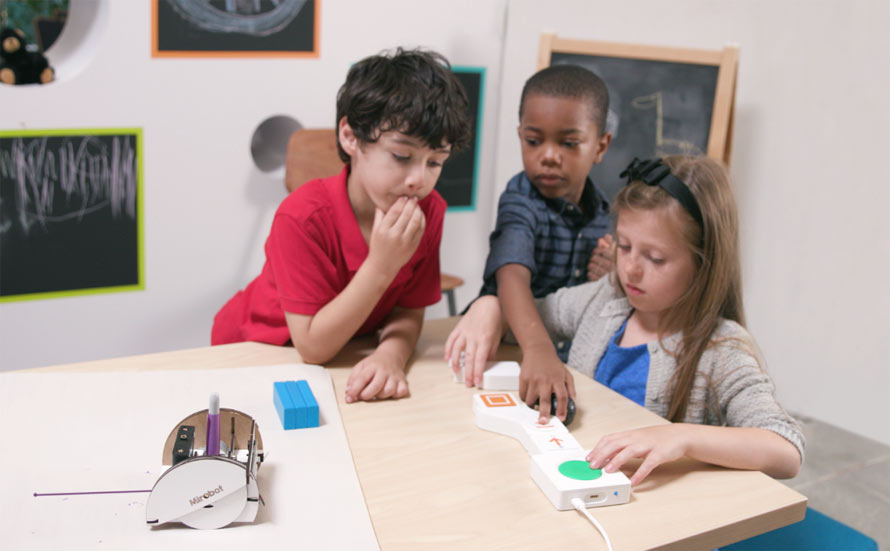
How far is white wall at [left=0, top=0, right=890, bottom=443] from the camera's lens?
193 centimetres

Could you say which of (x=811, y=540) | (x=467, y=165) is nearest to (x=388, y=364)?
(x=811, y=540)

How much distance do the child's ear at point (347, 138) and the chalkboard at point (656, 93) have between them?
3.43 feet

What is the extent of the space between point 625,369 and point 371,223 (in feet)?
1.63

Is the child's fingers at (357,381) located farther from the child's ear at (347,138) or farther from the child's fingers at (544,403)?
the child's ear at (347,138)

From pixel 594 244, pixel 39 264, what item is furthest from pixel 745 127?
pixel 39 264

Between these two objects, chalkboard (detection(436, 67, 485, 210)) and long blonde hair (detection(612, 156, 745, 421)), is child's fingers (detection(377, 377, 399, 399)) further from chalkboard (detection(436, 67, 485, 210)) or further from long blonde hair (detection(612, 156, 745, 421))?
chalkboard (detection(436, 67, 485, 210))

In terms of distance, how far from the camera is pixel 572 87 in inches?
60.6

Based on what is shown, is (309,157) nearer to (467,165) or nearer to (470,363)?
(467,165)

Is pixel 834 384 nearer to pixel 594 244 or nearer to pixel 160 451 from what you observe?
pixel 594 244

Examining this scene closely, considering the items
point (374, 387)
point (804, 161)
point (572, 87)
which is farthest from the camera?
point (804, 161)

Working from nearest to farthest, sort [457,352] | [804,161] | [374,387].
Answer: [374,387] → [457,352] → [804,161]

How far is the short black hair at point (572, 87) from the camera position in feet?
5.04

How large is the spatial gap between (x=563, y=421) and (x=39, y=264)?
1.47 m

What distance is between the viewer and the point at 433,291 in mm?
1396
